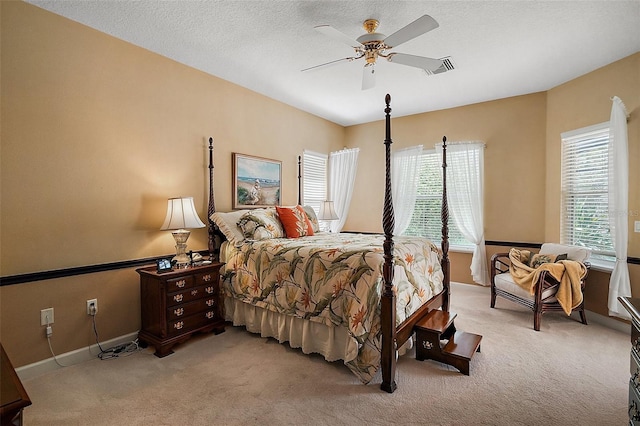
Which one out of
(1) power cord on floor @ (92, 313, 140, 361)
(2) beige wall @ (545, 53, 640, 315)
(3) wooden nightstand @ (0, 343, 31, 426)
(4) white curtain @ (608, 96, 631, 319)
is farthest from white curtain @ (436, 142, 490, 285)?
(3) wooden nightstand @ (0, 343, 31, 426)

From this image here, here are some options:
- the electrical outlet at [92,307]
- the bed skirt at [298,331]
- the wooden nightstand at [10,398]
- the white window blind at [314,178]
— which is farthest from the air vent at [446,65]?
the electrical outlet at [92,307]

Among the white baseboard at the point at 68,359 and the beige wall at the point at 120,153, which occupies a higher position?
the beige wall at the point at 120,153

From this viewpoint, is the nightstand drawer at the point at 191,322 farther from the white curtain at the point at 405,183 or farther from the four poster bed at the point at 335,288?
the white curtain at the point at 405,183

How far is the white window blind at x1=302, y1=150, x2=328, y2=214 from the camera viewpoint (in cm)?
521

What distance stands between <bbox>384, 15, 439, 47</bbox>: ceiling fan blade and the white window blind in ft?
9.56

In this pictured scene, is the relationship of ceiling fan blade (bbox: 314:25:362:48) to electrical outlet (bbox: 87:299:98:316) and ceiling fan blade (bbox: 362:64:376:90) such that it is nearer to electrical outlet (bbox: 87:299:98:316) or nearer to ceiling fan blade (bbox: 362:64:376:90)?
ceiling fan blade (bbox: 362:64:376:90)

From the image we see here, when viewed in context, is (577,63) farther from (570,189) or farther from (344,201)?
(344,201)

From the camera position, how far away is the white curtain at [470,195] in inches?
181

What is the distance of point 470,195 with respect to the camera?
4.67 metres

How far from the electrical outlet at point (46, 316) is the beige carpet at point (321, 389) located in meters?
0.41

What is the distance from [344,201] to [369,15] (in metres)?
3.45

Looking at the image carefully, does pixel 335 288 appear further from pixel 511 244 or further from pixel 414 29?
pixel 511 244

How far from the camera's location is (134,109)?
301cm

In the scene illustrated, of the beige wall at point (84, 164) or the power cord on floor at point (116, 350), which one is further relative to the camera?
the power cord on floor at point (116, 350)
